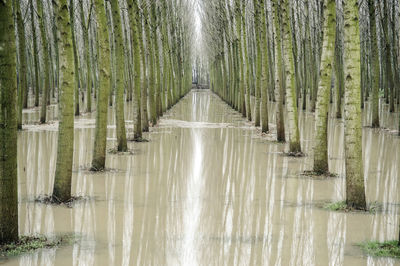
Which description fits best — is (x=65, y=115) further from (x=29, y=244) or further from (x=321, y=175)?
(x=321, y=175)

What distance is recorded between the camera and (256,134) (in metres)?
20.7

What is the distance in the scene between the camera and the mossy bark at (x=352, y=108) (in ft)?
26.2

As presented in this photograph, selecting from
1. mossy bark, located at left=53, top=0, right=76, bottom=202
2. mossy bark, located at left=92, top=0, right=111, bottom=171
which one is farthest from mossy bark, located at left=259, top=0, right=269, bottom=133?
mossy bark, located at left=53, top=0, right=76, bottom=202

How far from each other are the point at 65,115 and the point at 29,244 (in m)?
2.97

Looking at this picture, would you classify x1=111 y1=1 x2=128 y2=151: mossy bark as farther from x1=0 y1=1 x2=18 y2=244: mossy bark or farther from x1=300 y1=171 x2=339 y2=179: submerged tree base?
x1=0 y1=1 x2=18 y2=244: mossy bark

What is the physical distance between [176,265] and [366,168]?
7973 millimetres

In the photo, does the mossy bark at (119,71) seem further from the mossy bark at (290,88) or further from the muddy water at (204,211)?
the mossy bark at (290,88)

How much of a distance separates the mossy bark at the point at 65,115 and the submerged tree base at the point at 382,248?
4826mm

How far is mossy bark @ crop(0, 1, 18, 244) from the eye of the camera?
19.1ft

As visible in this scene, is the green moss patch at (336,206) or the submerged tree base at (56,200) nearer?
the green moss patch at (336,206)

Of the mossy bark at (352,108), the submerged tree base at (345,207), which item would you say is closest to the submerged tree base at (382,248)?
the submerged tree base at (345,207)

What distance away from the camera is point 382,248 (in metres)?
6.03

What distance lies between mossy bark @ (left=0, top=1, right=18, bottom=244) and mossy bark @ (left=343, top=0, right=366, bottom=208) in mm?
5155

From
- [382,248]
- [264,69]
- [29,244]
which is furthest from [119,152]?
[382,248]
